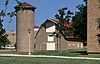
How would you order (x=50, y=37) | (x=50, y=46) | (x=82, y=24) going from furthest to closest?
(x=50, y=37) → (x=50, y=46) → (x=82, y=24)

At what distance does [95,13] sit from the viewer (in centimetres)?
5450

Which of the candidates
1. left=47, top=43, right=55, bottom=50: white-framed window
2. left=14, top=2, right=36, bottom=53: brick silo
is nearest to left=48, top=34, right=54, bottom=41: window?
left=47, top=43, right=55, bottom=50: white-framed window

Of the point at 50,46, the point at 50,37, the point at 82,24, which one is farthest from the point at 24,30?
the point at 50,37

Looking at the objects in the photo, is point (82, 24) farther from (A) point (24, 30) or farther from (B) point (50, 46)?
(B) point (50, 46)

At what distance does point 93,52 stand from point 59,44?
50.9m

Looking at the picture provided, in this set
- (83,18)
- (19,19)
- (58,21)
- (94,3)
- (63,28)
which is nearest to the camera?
(94,3)

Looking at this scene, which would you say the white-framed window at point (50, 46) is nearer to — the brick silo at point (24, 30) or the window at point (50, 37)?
the window at point (50, 37)

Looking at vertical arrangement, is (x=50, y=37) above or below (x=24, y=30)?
below

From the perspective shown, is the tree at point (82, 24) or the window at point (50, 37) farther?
the window at point (50, 37)

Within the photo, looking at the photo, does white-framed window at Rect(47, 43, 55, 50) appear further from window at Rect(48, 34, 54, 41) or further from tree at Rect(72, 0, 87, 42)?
tree at Rect(72, 0, 87, 42)

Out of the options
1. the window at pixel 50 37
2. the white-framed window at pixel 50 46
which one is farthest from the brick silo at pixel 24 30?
the window at pixel 50 37

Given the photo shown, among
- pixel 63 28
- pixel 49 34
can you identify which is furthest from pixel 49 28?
pixel 63 28

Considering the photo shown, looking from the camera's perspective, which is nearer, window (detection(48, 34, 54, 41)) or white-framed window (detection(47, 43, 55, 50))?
white-framed window (detection(47, 43, 55, 50))

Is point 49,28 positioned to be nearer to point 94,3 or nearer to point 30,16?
point 30,16
